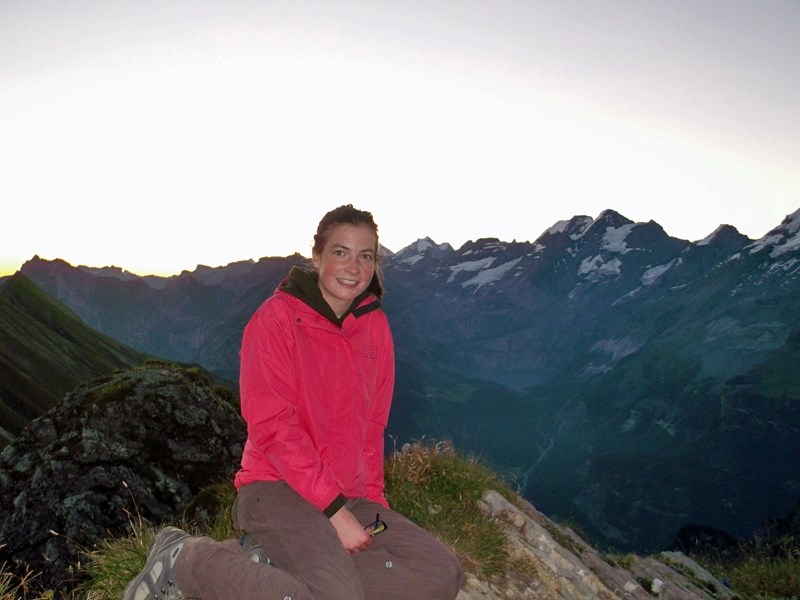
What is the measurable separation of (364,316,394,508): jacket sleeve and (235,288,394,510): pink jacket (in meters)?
0.01

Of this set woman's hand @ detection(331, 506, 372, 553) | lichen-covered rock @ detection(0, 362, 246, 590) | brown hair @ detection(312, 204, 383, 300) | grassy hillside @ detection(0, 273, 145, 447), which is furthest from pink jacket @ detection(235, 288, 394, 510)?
grassy hillside @ detection(0, 273, 145, 447)

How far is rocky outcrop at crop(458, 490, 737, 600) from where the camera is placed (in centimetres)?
672

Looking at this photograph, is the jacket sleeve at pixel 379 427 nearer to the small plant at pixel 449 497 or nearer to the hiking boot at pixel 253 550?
the hiking boot at pixel 253 550

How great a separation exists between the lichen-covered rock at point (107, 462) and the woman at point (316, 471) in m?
5.57

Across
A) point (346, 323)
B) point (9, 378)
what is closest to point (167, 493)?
point (346, 323)

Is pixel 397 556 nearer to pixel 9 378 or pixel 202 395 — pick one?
pixel 202 395

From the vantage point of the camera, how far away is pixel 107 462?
411 inches

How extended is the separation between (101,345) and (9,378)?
131 feet

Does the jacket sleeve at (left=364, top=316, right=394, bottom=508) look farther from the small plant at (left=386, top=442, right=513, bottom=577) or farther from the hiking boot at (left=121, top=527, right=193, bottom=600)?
the hiking boot at (left=121, top=527, right=193, bottom=600)

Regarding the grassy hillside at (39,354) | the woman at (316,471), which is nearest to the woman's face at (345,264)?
the woman at (316,471)

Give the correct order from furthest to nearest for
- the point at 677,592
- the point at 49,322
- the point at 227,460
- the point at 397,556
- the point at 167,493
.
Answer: the point at 49,322 < the point at 227,460 < the point at 167,493 < the point at 677,592 < the point at 397,556

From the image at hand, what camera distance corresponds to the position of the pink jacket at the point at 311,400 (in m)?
4.77

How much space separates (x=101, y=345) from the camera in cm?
12169

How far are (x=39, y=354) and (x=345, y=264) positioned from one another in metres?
111
